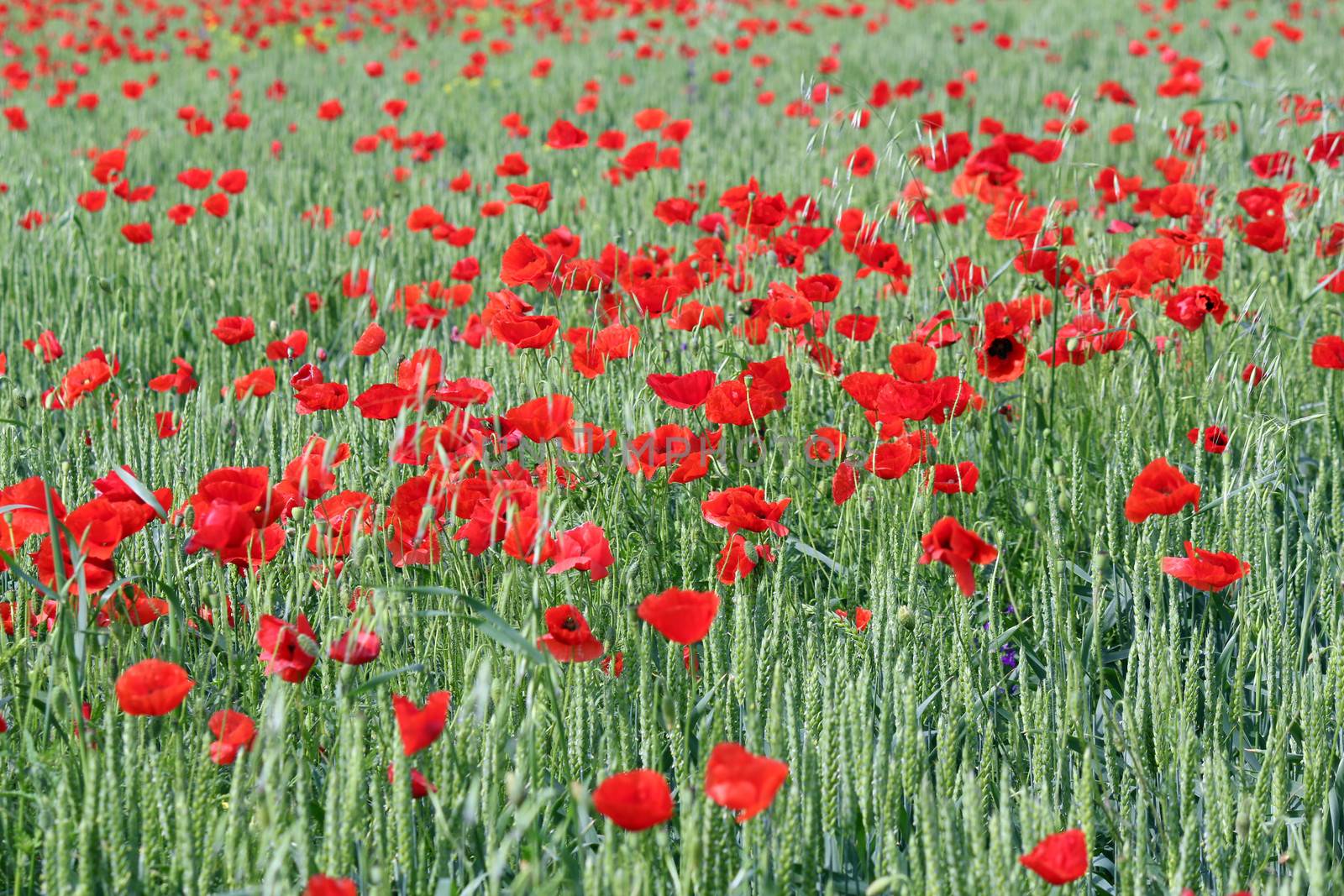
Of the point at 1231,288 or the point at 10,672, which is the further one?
the point at 1231,288

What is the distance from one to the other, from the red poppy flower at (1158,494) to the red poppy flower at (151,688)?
98cm

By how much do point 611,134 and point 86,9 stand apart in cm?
990

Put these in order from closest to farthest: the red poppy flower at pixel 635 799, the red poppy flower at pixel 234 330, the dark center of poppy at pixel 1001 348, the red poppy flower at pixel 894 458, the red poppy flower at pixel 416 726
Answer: the red poppy flower at pixel 635 799, the red poppy flower at pixel 416 726, the red poppy flower at pixel 894 458, the dark center of poppy at pixel 1001 348, the red poppy flower at pixel 234 330

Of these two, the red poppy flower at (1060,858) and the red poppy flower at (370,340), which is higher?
the red poppy flower at (370,340)

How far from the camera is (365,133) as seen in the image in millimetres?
5965

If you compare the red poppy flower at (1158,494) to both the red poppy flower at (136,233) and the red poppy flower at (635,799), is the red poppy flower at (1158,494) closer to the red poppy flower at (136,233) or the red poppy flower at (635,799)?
the red poppy flower at (635,799)

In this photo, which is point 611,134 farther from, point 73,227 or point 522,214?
point 73,227

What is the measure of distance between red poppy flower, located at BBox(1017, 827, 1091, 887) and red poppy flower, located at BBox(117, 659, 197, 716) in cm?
72

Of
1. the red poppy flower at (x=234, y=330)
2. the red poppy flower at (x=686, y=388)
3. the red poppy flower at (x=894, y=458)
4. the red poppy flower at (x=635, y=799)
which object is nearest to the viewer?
the red poppy flower at (x=635, y=799)

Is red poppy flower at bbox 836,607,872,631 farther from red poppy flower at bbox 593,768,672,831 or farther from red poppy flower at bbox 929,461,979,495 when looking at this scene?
red poppy flower at bbox 593,768,672,831

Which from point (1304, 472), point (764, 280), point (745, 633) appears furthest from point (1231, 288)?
point (745, 633)

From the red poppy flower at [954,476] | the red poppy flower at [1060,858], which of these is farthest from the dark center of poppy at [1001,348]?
the red poppy flower at [1060,858]

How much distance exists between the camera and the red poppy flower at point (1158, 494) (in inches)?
53.5

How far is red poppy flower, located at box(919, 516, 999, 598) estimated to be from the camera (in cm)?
118
